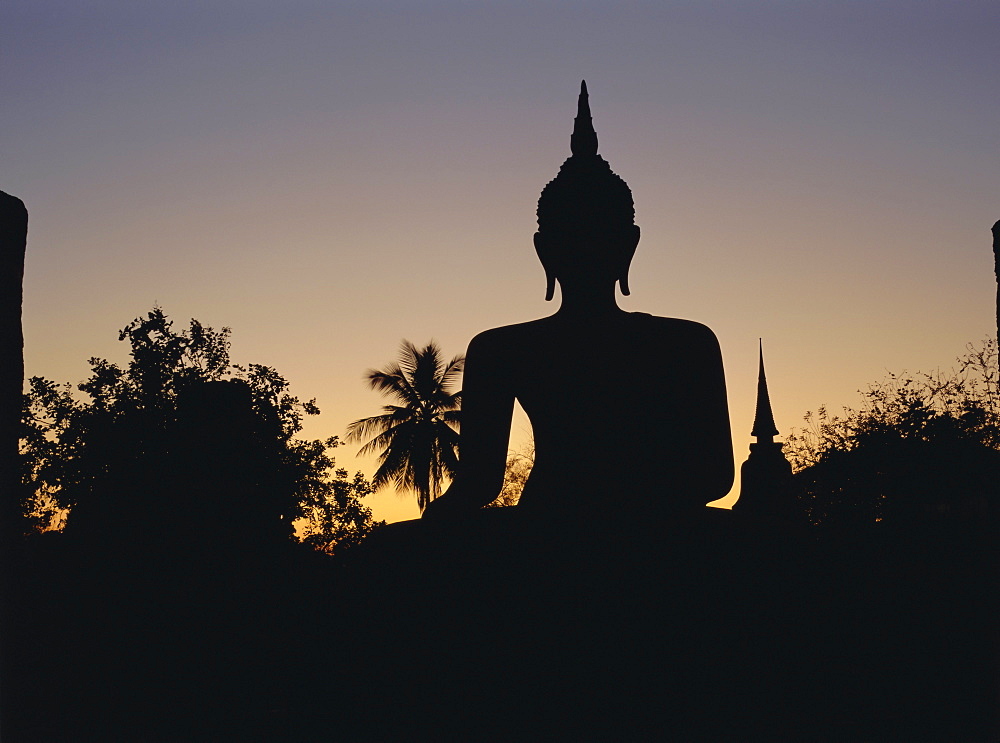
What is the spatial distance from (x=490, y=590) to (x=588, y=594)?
0.36m

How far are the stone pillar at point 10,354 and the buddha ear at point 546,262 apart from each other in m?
2.26

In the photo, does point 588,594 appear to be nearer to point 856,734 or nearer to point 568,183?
point 856,734

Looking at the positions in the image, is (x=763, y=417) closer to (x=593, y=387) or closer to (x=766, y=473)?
(x=766, y=473)

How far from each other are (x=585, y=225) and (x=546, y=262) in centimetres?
27

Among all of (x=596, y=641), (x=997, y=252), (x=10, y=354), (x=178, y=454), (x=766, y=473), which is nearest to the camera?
(x=10, y=354)

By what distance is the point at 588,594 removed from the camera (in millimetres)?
4246

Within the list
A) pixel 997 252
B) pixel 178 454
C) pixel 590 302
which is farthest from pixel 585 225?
pixel 178 454

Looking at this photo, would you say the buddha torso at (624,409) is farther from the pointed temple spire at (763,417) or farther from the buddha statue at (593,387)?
the pointed temple spire at (763,417)

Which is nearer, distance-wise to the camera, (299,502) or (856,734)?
(856,734)

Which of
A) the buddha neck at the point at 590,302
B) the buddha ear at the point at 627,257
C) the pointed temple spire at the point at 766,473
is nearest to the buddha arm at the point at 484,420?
the buddha neck at the point at 590,302

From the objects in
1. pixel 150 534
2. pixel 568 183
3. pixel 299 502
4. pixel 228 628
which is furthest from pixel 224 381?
pixel 568 183

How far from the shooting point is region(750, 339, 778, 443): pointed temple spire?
37234 mm

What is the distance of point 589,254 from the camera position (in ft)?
17.6

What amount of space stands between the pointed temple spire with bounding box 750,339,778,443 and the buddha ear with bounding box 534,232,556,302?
106 feet
